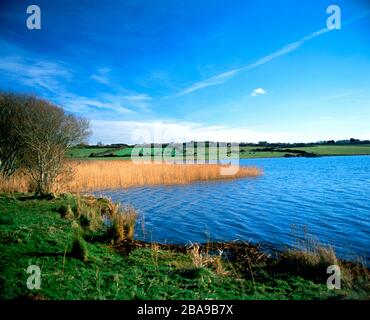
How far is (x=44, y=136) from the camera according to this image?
14.3m

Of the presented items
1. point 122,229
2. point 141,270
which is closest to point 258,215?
point 122,229

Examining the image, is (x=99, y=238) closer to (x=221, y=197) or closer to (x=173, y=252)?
(x=173, y=252)

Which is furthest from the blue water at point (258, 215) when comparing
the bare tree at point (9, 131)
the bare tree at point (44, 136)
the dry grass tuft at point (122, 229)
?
the bare tree at point (9, 131)

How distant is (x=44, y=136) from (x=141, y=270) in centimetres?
1133

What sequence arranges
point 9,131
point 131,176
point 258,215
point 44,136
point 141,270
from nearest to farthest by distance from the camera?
point 141,270 < point 258,215 < point 44,136 < point 9,131 < point 131,176

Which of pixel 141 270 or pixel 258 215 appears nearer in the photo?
pixel 141 270

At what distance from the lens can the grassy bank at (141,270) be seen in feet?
15.3

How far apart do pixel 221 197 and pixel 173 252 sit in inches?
408

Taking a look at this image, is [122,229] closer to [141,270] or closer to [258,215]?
[141,270]

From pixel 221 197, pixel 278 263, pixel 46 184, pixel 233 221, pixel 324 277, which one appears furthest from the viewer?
Result: pixel 221 197

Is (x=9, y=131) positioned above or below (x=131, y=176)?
above

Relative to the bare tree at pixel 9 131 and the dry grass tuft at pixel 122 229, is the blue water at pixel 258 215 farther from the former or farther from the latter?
the bare tree at pixel 9 131
